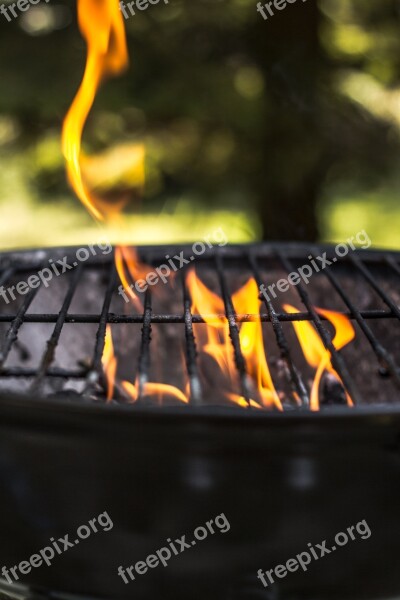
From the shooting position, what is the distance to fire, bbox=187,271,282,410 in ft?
4.26

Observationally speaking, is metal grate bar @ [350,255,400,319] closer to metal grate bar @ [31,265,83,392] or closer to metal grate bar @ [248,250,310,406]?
Result: metal grate bar @ [248,250,310,406]

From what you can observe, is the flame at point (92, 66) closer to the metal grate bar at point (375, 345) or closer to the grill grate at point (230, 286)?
the grill grate at point (230, 286)

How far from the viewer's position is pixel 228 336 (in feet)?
4.81

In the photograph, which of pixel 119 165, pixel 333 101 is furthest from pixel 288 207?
pixel 119 165

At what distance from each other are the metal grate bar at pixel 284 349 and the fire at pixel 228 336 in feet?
0.12

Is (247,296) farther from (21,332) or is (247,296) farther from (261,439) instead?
(261,439)

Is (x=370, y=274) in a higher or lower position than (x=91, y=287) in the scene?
lower

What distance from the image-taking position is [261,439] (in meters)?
0.76

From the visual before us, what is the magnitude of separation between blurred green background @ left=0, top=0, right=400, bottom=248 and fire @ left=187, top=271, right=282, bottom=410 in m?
1.86

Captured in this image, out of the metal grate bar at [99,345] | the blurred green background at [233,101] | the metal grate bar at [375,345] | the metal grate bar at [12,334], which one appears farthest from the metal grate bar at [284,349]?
the blurred green background at [233,101]

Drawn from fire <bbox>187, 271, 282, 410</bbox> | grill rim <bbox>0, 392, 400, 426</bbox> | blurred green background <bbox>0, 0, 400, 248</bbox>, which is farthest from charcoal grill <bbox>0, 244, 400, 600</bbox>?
blurred green background <bbox>0, 0, 400, 248</bbox>

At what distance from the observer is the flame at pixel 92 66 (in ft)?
5.00

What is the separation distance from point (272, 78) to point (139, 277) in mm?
2184

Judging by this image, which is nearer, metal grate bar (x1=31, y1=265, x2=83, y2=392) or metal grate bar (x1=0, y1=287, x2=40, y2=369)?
metal grate bar (x1=31, y1=265, x2=83, y2=392)
